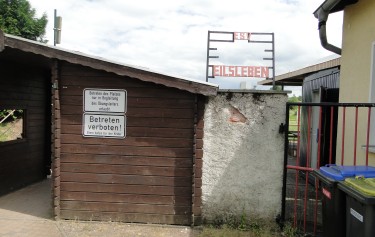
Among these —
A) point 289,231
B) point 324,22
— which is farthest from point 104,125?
point 324,22

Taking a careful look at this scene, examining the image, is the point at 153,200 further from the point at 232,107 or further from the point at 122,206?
the point at 232,107

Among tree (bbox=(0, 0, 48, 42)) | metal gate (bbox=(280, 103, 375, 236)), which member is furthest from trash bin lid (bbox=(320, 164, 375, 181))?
tree (bbox=(0, 0, 48, 42))

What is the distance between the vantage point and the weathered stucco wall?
5.41 m

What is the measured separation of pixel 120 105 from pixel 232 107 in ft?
5.55

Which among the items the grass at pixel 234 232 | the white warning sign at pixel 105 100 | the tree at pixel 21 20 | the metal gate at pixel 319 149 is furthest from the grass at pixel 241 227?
the tree at pixel 21 20

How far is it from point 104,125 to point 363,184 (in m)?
3.70

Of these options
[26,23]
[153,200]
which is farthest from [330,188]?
[26,23]

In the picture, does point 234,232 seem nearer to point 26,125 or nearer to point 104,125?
point 104,125

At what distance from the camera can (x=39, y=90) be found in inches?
348

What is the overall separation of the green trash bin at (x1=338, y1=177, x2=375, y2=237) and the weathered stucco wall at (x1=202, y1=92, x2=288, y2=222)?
175 cm

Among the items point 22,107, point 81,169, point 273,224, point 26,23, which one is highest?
point 26,23

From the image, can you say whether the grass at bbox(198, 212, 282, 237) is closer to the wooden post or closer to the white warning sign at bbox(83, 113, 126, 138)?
the white warning sign at bbox(83, 113, 126, 138)

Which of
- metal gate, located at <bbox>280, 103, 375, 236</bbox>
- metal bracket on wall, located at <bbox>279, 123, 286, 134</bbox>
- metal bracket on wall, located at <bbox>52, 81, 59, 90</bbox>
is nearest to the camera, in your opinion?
metal gate, located at <bbox>280, 103, 375, 236</bbox>

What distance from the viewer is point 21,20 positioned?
23.3 m
